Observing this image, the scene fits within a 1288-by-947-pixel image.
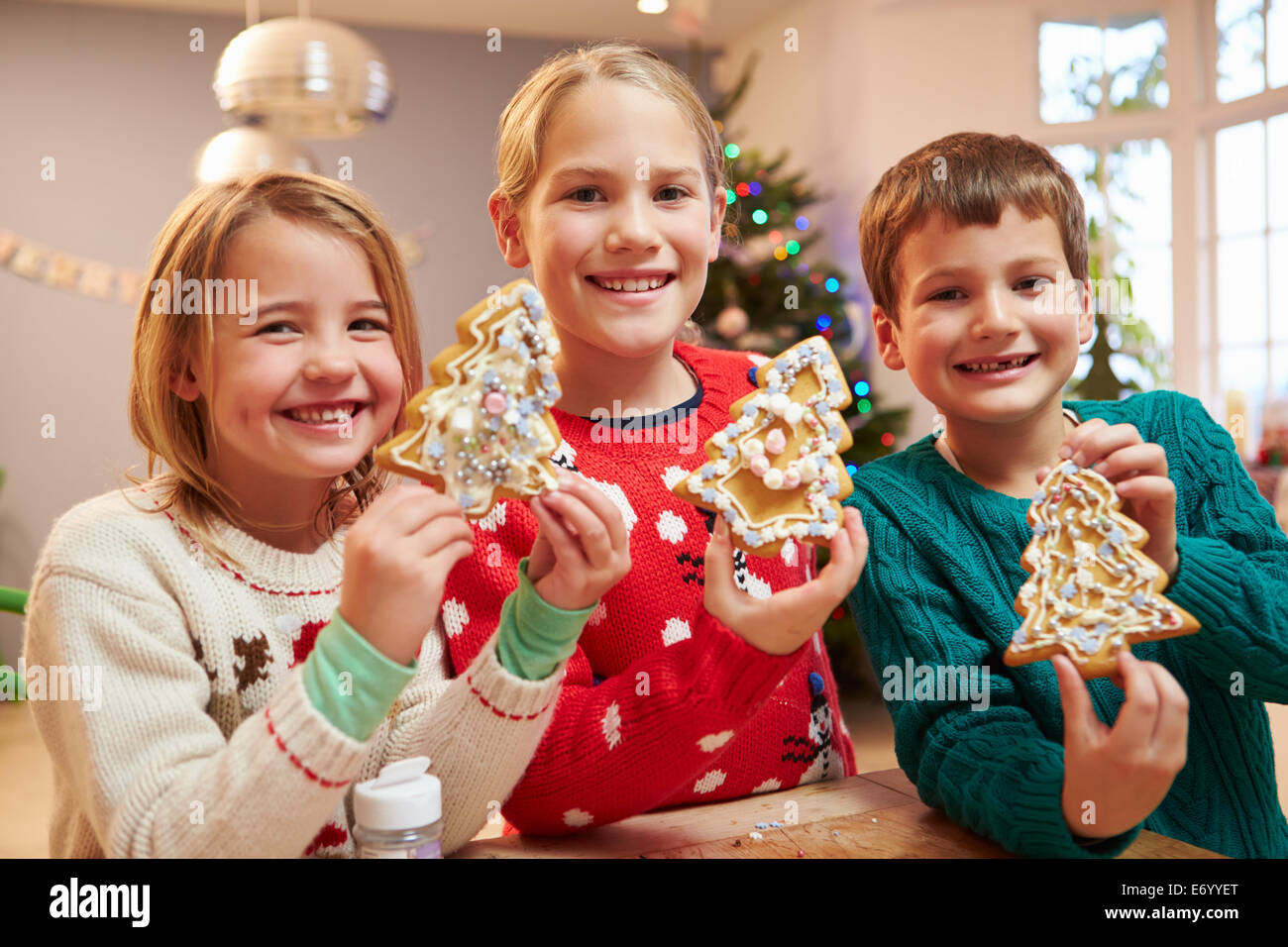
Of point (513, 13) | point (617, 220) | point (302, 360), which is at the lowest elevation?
point (302, 360)

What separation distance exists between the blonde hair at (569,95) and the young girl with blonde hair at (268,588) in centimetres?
26

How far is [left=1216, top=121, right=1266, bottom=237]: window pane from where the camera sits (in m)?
5.61

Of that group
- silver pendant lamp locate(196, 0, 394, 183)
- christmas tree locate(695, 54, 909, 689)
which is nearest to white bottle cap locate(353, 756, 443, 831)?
silver pendant lamp locate(196, 0, 394, 183)

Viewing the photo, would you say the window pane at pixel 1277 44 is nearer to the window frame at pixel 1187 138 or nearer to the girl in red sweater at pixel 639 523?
the window frame at pixel 1187 138

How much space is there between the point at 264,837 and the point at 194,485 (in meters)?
0.48

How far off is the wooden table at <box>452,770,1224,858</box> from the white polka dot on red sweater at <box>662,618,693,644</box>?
22 centimetres

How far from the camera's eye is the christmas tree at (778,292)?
528 centimetres

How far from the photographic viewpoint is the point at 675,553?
148 cm

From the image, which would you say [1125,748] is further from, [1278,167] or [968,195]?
[1278,167]

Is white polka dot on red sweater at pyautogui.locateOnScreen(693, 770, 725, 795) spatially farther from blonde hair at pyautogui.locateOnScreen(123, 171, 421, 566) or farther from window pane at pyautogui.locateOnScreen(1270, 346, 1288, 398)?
window pane at pyautogui.locateOnScreen(1270, 346, 1288, 398)

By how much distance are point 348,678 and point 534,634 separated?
0.73 ft

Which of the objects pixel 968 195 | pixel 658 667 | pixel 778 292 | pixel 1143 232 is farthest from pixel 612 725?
pixel 1143 232

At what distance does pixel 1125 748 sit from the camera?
106cm

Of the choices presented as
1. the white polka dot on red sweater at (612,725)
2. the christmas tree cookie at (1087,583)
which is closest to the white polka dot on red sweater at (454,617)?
the white polka dot on red sweater at (612,725)
